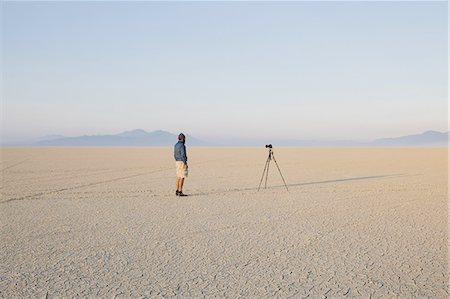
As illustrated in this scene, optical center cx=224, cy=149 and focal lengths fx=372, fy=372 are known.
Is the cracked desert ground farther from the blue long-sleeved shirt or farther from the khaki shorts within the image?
the blue long-sleeved shirt

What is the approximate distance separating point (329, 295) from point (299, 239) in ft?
7.02

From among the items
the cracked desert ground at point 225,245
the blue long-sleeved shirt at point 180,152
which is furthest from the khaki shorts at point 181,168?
the cracked desert ground at point 225,245

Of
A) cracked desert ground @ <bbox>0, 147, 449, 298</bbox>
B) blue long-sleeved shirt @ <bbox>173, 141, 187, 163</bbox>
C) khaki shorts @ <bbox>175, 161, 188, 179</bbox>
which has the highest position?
blue long-sleeved shirt @ <bbox>173, 141, 187, 163</bbox>

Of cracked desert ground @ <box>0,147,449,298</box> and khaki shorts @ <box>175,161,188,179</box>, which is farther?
khaki shorts @ <box>175,161,188,179</box>

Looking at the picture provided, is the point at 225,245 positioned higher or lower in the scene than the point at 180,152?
lower

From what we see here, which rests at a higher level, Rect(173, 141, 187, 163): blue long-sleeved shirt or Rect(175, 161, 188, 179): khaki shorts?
Rect(173, 141, 187, 163): blue long-sleeved shirt

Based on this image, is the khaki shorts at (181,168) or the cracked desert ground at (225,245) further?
the khaki shorts at (181,168)

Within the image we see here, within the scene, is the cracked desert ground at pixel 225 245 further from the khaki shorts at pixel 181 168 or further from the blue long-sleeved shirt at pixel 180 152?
the blue long-sleeved shirt at pixel 180 152

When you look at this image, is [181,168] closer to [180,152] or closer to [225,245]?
[180,152]

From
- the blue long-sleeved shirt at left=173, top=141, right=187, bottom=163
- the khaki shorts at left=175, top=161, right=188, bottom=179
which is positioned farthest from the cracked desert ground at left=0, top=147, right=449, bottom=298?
the blue long-sleeved shirt at left=173, top=141, right=187, bottom=163

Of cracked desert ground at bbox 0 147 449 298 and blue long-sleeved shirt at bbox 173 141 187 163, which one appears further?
blue long-sleeved shirt at bbox 173 141 187 163

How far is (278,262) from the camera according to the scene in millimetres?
5297

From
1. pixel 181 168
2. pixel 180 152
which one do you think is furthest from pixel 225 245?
pixel 180 152

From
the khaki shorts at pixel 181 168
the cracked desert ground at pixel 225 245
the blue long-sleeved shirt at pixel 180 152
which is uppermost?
the blue long-sleeved shirt at pixel 180 152
